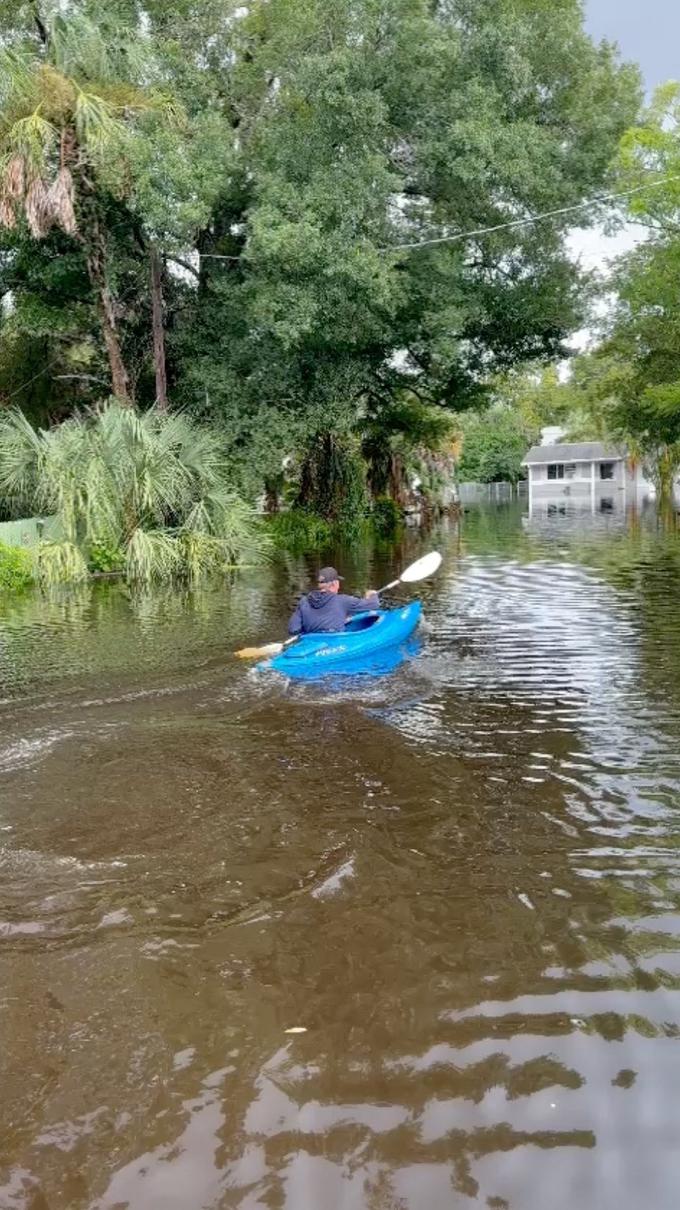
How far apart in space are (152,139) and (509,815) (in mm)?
20055

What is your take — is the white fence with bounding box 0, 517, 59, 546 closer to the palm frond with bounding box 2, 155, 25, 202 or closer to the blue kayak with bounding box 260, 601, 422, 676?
the palm frond with bounding box 2, 155, 25, 202

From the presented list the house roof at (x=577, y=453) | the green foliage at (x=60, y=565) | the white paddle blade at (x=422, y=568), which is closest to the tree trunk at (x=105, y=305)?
the green foliage at (x=60, y=565)

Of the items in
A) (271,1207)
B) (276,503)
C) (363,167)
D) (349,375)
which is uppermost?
(363,167)

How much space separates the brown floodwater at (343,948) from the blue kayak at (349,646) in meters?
0.76

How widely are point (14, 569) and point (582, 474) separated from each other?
58719 mm

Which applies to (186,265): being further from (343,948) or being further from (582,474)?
(582,474)

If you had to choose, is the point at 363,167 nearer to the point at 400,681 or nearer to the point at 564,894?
the point at 400,681

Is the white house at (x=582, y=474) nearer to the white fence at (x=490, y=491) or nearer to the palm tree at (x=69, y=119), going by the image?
the white fence at (x=490, y=491)

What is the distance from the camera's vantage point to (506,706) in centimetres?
845

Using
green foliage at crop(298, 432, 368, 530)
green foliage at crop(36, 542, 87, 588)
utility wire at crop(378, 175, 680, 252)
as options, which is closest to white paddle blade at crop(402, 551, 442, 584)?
green foliage at crop(36, 542, 87, 588)

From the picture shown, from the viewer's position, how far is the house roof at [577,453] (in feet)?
221

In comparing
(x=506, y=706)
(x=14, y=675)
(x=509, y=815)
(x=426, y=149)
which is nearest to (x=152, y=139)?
(x=426, y=149)

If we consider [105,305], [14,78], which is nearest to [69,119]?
[14,78]

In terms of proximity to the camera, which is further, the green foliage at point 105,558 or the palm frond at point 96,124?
the palm frond at point 96,124
